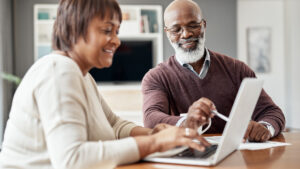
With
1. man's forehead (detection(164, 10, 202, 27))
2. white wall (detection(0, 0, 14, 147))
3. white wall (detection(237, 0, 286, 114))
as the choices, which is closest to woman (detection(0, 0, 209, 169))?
man's forehead (detection(164, 10, 202, 27))

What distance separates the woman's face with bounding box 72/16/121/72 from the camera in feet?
3.50

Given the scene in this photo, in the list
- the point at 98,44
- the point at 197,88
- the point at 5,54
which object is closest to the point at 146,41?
the point at 5,54

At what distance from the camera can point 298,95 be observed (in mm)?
6152

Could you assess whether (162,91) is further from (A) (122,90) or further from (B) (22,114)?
(A) (122,90)

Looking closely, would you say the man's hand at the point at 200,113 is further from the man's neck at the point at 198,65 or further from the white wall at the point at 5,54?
the white wall at the point at 5,54

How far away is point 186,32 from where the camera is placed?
204 centimetres

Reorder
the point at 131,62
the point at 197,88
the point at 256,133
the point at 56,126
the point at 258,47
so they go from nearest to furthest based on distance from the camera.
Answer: the point at 56,126, the point at 256,133, the point at 197,88, the point at 131,62, the point at 258,47

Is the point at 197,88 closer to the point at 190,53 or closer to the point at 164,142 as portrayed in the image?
the point at 190,53

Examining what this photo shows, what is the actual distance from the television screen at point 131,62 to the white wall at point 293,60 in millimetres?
2404

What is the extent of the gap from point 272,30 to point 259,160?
594 centimetres

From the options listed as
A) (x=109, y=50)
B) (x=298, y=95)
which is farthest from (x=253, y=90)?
(x=298, y=95)

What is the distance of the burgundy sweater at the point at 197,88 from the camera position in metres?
1.91

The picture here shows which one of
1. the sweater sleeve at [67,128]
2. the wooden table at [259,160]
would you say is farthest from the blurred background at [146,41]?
the sweater sleeve at [67,128]

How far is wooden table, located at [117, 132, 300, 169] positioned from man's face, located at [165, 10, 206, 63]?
0.85m
